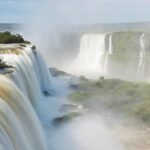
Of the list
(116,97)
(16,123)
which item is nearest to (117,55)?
(116,97)

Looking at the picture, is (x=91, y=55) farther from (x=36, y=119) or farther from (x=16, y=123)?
(x=16, y=123)

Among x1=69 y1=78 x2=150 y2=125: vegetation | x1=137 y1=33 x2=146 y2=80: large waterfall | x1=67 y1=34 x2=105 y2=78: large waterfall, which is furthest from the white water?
x1=67 y1=34 x2=105 y2=78: large waterfall

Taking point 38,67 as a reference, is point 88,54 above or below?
below

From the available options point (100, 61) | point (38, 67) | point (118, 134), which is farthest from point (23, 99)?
point (100, 61)

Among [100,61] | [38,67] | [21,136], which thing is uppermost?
[21,136]

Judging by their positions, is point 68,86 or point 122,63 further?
point 122,63

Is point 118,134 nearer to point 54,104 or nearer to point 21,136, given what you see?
point 54,104
